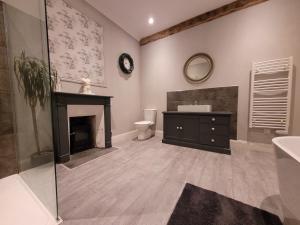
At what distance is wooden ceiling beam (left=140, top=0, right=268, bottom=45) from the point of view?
2.37 m

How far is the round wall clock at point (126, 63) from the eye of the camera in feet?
10.2

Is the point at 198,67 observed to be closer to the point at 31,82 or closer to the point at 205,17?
the point at 205,17

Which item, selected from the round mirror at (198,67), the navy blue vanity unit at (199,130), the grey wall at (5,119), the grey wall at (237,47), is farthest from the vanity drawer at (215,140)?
the grey wall at (5,119)

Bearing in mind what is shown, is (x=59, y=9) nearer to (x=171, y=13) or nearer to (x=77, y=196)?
(x=171, y=13)

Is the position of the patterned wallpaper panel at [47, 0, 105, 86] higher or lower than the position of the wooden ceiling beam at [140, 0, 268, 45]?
lower

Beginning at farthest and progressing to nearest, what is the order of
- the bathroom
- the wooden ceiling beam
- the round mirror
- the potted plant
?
the round mirror < the wooden ceiling beam < the potted plant < the bathroom

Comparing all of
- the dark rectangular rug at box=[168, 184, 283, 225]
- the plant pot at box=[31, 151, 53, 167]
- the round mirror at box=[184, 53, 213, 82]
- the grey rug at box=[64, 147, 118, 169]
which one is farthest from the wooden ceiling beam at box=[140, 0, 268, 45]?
the plant pot at box=[31, 151, 53, 167]

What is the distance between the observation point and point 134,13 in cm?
265

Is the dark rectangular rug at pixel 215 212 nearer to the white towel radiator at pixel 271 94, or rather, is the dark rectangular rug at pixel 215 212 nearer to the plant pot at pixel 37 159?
the plant pot at pixel 37 159

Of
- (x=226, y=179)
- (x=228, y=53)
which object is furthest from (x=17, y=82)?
(x=228, y=53)

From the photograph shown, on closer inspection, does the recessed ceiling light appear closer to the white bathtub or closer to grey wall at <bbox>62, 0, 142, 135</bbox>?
grey wall at <bbox>62, 0, 142, 135</bbox>

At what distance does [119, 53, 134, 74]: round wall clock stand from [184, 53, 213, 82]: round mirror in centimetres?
135

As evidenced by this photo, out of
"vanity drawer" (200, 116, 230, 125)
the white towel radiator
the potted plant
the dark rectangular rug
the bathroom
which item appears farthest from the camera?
"vanity drawer" (200, 116, 230, 125)

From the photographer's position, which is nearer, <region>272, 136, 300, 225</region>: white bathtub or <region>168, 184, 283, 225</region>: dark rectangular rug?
<region>272, 136, 300, 225</region>: white bathtub
